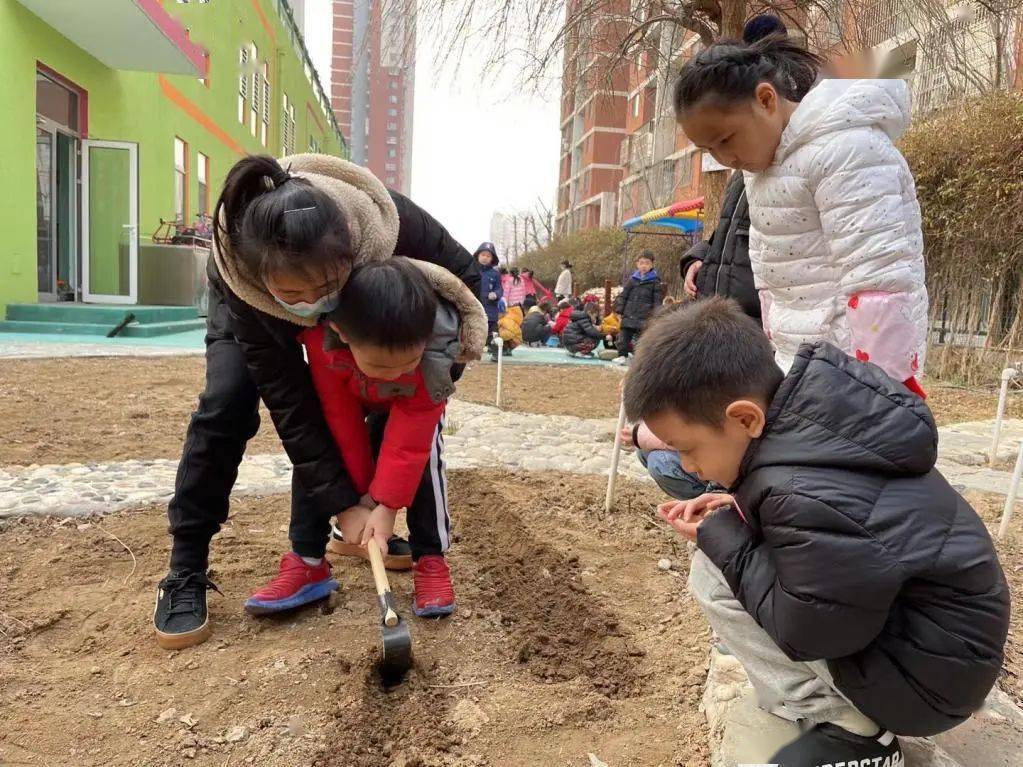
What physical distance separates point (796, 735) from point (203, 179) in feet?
57.6

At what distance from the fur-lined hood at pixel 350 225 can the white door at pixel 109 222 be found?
10868 millimetres

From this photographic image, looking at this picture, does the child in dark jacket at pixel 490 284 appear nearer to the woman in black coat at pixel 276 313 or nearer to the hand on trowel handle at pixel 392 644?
the woman in black coat at pixel 276 313

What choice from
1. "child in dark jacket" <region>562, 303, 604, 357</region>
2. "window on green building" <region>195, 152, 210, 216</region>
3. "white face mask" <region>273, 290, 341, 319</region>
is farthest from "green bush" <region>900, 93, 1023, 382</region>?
"window on green building" <region>195, 152, 210, 216</region>

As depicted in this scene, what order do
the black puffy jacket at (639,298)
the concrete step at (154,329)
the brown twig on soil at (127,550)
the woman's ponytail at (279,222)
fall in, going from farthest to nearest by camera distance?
the black puffy jacket at (639,298) < the concrete step at (154,329) < the brown twig on soil at (127,550) < the woman's ponytail at (279,222)

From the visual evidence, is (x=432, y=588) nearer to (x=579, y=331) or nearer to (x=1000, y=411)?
A: (x=1000, y=411)

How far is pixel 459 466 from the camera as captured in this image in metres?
3.82

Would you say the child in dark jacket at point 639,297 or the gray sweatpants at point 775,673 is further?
the child in dark jacket at point 639,297

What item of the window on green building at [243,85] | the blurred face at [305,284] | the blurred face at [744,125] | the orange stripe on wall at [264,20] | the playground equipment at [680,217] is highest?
the orange stripe on wall at [264,20]

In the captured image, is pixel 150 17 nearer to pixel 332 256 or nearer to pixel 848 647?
pixel 332 256

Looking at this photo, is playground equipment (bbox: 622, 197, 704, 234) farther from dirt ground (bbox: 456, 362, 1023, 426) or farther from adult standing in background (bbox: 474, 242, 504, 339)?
dirt ground (bbox: 456, 362, 1023, 426)

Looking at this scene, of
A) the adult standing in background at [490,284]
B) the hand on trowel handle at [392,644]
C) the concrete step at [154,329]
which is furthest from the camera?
the concrete step at [154,329]

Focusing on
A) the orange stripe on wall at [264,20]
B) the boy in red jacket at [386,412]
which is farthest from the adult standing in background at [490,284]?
the orange stripe on wall at [264,20]

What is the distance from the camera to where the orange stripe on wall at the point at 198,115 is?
13531mm

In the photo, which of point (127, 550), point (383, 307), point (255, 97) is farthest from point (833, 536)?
point (255, 97)
